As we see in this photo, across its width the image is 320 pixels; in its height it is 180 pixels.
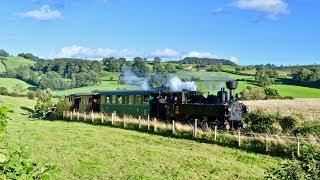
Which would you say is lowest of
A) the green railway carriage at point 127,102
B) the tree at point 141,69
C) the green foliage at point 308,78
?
the green railway carriage at point 127,102

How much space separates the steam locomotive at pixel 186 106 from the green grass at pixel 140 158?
4.90 meters

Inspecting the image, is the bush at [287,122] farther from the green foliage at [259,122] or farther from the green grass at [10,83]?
the green grass at [10,83]

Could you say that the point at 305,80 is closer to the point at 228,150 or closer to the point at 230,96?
the point at 230,96

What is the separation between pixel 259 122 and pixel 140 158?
14.6 metres

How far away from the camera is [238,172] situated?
18047 millimetres

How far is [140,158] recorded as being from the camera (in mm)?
20812

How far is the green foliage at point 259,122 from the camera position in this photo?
98.8 feet

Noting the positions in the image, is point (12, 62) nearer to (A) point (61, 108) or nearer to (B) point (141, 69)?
(B) point (141, 69)

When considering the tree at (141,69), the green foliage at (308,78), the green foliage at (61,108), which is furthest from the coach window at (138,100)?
the green foliage at (308,78)

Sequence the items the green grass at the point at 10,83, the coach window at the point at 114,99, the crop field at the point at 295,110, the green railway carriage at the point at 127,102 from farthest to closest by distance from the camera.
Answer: the green grass at the point at 10,83 < the coach window at the point at 114,99 < the crop field at the point at 295,110 < the green railway carriage at the point at 127,102

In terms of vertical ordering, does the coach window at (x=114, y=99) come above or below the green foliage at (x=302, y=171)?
below

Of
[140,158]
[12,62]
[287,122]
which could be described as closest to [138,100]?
[287,122]

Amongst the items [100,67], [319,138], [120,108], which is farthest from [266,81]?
[319,138]

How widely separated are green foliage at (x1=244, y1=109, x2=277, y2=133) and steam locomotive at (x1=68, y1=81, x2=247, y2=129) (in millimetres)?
1277
